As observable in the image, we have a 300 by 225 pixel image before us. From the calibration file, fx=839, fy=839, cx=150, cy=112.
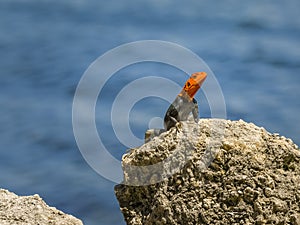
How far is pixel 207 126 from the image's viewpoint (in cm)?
356

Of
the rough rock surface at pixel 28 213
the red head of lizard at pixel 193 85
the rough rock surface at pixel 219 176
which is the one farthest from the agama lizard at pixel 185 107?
the rough rock surface at pixel 28 213

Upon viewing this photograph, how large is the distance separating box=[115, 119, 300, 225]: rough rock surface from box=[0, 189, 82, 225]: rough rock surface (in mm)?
450

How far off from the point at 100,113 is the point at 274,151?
554 cm

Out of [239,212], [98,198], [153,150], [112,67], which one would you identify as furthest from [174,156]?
[112,67]

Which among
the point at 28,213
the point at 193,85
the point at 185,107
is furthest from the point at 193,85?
the point at 28,213

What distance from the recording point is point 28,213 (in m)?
3.74

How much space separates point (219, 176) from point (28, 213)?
34.9 inches

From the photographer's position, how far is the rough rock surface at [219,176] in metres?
3.48

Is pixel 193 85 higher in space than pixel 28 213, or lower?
higher

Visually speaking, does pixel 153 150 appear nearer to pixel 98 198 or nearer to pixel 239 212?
pixel 239 212

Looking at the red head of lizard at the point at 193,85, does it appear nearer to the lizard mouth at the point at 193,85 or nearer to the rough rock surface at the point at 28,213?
the lizard mouth at the point at 193,85

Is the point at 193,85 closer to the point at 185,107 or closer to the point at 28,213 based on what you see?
the point at 185,107

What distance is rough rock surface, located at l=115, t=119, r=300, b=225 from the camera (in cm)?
348

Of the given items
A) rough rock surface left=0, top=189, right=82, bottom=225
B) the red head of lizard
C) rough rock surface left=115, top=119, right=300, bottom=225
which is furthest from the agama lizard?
rough rock surface left=0, top=189, right=82, bottom=225
